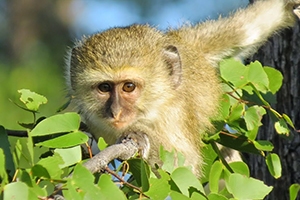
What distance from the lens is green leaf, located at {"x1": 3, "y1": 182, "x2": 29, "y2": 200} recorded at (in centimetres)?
147

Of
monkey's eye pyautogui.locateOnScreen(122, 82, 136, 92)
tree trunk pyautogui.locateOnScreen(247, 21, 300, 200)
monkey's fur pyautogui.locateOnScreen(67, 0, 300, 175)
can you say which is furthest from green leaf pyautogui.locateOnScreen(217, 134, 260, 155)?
tree trunk pyautogui.locateOnScreen(247, 21, 300, 200)

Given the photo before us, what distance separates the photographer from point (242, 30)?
419cm

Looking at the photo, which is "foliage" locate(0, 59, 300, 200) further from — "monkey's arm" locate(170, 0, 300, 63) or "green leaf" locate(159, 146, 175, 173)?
"monkey's arm" locate(170, 0, 300, 63)

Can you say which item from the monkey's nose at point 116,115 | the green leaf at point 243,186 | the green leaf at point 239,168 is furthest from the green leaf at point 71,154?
the monkey's nose at point 116,115

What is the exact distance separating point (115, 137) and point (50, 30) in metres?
7.46

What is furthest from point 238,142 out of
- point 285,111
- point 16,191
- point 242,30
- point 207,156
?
point 16,191

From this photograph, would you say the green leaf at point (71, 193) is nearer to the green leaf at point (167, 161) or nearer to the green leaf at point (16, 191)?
the green leaf at point (16, 191)

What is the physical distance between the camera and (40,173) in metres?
1.67

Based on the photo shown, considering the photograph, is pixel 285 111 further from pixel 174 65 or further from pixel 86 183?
pixel 86 183

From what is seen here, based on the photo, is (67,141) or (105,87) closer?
(67,141)

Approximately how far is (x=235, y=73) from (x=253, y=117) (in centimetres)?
40

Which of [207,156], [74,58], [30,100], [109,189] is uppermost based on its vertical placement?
[74,58]

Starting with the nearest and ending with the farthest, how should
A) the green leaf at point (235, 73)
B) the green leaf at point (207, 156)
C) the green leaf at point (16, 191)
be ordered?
the green leaf at point (16, 191) → the green leaf at point (235, 73) → the green leaf at point (207, 156)

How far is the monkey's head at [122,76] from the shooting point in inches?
128
